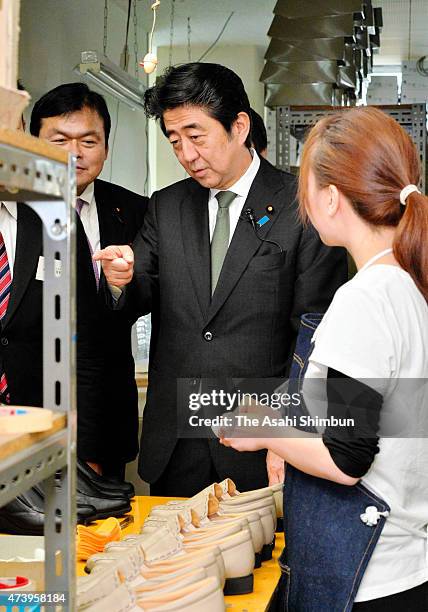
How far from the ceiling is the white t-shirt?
5.51 meters

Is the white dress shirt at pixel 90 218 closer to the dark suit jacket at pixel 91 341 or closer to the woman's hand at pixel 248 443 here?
the dark suit jacket at pixel 91 341

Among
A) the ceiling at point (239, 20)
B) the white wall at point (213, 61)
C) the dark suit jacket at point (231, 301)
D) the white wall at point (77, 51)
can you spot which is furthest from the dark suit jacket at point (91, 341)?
the white wall at point (213, 61)

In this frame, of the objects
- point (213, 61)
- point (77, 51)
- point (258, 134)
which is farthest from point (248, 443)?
point (213, 61)

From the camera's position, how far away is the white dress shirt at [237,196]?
8.92ft

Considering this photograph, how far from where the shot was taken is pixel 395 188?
1644 millimetres

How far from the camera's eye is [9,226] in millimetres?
2846

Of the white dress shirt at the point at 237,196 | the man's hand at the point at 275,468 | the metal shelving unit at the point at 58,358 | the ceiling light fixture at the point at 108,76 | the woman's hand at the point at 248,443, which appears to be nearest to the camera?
the metal shelving unit at the point at 58,358

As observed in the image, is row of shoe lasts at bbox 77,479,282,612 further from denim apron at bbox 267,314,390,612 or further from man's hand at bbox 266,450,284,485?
man's hand at bbox 266,450,284,485

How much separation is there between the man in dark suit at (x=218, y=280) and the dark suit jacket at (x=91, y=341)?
0.68 feet

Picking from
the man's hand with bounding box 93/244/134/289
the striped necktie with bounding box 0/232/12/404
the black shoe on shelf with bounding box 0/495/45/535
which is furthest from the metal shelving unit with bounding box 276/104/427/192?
the black shoe on shelf with bounding box 0/495/45/535

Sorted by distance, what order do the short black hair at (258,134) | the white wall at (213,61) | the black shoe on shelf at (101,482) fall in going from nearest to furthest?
the black shoe on shelf at (101,482) → the short black hair at (258,134) → the white wall at (213,61)

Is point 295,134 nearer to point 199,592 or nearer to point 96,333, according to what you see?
point 96,333

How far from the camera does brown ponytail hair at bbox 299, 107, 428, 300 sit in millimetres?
1608

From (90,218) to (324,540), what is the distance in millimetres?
1818
